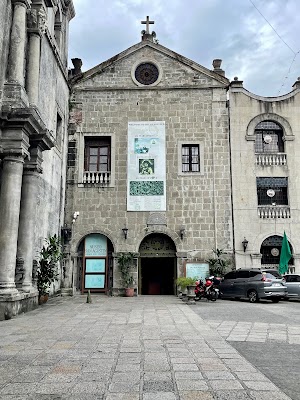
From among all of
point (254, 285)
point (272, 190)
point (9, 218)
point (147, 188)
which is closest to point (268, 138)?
point (272, 190)

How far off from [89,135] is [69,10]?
6706 millimetres

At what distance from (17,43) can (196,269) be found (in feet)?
40.9

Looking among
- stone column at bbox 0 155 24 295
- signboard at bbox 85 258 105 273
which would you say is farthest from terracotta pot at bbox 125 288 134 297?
stone column at bbox 0 155 24 295

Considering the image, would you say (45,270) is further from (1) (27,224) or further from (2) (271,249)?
(2) (271,249)

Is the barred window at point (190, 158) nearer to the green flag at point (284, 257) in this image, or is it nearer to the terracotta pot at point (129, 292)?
the green flag at point (284, 257)

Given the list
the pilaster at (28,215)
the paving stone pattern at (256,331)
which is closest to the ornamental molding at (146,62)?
the pilaster at (28,215)

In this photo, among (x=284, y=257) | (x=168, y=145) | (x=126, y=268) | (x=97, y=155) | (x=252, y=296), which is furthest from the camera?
(x=97, y=155)

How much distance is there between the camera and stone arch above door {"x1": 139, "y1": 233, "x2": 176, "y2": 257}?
19438mm

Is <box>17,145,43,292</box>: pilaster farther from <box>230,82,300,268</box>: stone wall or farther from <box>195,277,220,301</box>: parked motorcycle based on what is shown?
<box>230,82,300,268</box>: stone wall

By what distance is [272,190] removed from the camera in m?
19.8

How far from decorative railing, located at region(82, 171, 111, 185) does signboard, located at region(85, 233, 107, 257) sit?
8.60 feet

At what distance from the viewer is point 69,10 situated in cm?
2052

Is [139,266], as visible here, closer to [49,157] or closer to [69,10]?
[49,157]

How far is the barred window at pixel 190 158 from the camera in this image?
20047 mm
